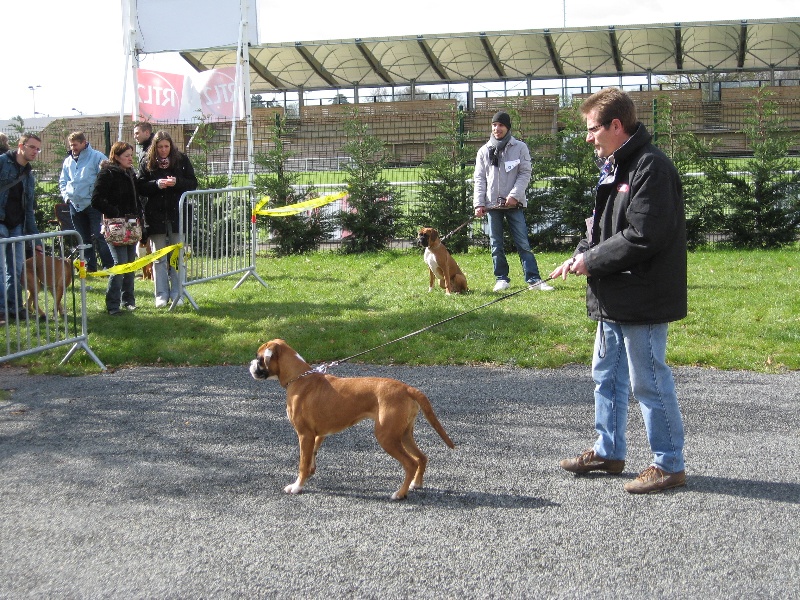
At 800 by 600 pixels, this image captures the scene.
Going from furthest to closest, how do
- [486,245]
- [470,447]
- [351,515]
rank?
[486,245], [470,447], [351,515]

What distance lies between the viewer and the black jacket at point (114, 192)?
9.50 m

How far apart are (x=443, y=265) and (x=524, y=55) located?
2054 centimetres

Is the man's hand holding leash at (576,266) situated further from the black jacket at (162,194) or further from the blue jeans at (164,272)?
the blue jeans at (164,272)

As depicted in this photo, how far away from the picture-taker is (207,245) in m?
11.1

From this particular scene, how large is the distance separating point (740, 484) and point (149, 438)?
376 centimetres

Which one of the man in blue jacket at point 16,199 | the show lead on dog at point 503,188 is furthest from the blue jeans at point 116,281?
the show lead on dog at point 503,188

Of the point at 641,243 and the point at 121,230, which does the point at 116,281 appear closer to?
the point at 121,230

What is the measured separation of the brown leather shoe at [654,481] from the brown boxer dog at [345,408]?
40.4 inches

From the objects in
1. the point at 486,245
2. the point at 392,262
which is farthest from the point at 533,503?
the point at 486,245

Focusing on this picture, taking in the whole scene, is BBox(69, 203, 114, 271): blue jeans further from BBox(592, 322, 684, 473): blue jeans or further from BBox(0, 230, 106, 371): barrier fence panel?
BBox(592, 322, 684, 473): blue jeans

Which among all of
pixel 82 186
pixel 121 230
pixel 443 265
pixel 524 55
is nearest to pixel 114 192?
pixel 121 230

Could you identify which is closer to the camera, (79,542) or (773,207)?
(79,542)

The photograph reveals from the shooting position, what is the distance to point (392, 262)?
1388cm

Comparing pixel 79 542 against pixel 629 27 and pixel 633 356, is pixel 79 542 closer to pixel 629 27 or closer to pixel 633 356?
pixel 633 356
